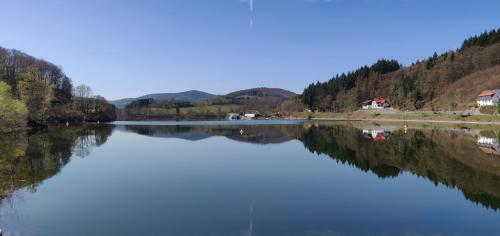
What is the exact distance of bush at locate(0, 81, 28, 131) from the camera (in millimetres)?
46000

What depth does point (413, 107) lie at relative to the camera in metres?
109

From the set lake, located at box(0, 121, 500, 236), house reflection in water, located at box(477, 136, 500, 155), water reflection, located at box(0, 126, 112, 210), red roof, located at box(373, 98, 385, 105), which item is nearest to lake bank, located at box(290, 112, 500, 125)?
red roof, located at box(373, 98, 385, 105)

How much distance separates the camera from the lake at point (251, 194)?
12.1 meters

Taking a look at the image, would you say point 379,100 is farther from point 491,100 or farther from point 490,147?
point 490,147

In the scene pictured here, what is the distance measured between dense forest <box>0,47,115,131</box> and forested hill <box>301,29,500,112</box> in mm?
89180

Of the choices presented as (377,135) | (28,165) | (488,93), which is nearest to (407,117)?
(488,93)

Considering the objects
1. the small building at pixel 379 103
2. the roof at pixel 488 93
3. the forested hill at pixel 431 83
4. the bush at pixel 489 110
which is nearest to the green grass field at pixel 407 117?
the bush at pixel 489 110

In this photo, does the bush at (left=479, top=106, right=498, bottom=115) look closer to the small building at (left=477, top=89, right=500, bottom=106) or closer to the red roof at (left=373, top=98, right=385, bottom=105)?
the small building at (left=477, top=89, right=500, bottom=106)

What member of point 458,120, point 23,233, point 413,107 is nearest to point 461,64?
point 413,107

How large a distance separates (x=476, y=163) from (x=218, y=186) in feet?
63.2

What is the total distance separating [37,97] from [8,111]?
83.7 feet

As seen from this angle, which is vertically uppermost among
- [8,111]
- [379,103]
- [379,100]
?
[379,100]

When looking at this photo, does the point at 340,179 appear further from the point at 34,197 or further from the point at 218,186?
the point at 34,197

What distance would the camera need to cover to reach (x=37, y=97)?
233 feet
